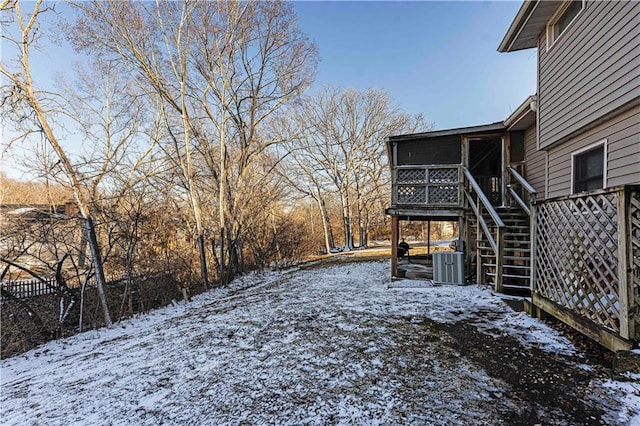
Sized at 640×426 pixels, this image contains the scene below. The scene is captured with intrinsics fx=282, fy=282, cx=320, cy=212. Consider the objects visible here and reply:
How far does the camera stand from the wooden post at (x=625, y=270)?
7.81ft

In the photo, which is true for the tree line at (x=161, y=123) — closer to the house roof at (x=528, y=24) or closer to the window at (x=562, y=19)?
the house roof at (x=528, y=24)

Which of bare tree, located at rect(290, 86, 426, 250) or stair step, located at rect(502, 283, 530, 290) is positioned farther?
bare tree, located at rect(290, 86, 426, 250)

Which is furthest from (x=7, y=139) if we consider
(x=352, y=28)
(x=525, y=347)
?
(x=352, y=28)

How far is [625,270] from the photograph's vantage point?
241 centimetres

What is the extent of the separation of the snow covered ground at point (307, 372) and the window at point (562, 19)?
5.03 meters

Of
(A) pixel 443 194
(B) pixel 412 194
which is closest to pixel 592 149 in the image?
(A) pixel 443 194

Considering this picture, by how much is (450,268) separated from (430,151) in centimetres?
358

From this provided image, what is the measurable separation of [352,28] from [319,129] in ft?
32.0

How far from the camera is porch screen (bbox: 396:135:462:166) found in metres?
8.12

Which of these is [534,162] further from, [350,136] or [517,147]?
[350,136]

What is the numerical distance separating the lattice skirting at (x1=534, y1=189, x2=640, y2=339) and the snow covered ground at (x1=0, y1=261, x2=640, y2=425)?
0.50 metres

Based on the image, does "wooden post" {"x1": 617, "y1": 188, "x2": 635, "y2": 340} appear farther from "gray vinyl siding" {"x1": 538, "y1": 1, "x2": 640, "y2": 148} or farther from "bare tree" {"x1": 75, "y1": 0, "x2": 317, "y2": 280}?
"bare tree" {"x1": 75, "y1": 0, "x2": 317, "y2": 280}

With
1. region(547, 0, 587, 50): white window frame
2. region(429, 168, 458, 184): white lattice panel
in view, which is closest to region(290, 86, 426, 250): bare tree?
region(429, 168, 458, 184): white lattice panel

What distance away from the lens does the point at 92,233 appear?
6.64 meters
